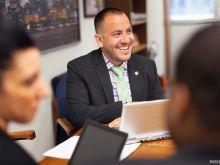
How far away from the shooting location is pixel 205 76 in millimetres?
617

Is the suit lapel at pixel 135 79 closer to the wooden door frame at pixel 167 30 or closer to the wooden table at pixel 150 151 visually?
the wooden table at pixel 150 151

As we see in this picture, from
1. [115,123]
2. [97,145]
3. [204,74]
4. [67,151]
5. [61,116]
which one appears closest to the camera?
[204,74]

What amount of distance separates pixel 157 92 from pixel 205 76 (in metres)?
1.84

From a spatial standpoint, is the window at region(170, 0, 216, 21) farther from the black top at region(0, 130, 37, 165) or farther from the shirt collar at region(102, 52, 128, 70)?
the black top at region(0, 130, 37, 165)

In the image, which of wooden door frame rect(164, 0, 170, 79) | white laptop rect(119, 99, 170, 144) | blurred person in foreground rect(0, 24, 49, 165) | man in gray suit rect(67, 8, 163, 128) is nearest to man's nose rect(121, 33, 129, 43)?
man in gray suit rect(67, 8, 163, 128)

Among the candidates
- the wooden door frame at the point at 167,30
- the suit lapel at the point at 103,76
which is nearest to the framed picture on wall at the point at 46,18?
the suit lapel at the point at 103,76

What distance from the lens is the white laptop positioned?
174 centimetres

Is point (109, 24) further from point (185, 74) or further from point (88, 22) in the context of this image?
point (185, 74)

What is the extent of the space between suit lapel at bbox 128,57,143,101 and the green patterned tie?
0.14 ft

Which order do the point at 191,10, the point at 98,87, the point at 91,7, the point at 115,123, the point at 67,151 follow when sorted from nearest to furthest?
the point at 67,151, the point at 115,123, the point at 98,87, the point at 91,7, the point at 191,10

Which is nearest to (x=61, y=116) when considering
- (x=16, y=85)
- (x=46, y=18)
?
(x=46, y=18)

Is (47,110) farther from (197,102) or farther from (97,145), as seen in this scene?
(197,102)

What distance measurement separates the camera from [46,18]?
10.3 ft

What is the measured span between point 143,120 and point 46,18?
1.64m
